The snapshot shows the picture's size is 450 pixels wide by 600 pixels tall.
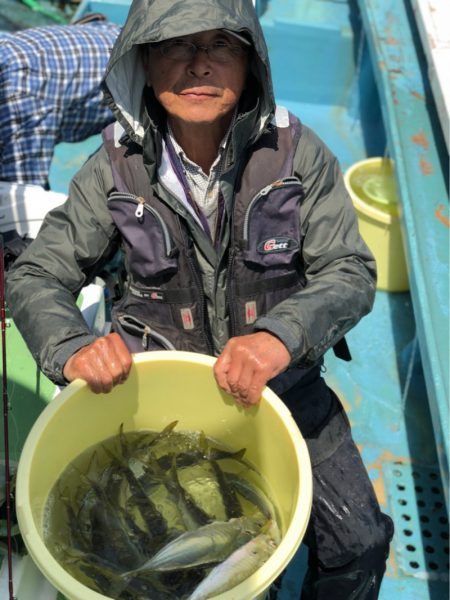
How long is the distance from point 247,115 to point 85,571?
1461 millimetres

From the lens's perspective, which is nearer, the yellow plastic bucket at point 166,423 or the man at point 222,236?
the yellow plastic bucket at point 166,423

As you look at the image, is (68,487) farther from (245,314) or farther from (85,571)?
(245,314)

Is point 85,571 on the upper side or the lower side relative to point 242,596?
lower

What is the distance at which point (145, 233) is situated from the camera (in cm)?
242

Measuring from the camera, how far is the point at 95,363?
205cm

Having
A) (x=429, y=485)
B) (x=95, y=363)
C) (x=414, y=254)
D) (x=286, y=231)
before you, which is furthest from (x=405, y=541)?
(x=95, y=363)

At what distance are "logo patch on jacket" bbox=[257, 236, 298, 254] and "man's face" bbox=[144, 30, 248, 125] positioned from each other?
43 cm

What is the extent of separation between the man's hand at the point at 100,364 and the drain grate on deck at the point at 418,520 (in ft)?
5.41

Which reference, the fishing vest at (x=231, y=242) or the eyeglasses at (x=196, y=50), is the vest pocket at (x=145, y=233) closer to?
the fishing vest at (x=231, y=242)

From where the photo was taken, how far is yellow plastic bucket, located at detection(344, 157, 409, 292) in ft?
13.3

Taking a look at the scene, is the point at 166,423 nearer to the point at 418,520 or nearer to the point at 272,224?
the point at 272,224

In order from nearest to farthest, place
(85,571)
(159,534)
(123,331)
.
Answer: (85,571) → (159,534) → (123,331)

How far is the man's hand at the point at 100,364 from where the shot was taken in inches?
80.6

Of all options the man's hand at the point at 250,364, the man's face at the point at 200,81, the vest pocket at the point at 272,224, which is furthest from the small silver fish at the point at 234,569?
the man's face at the point at 200,81
